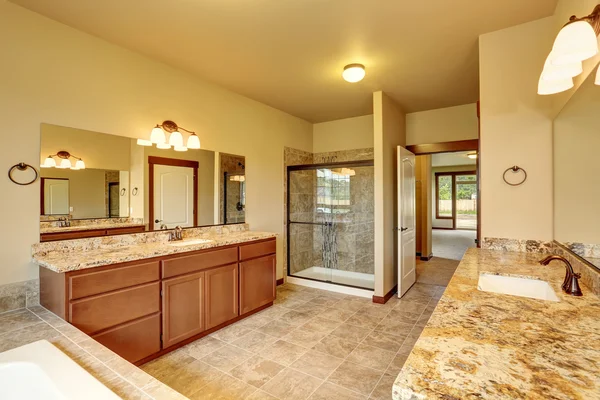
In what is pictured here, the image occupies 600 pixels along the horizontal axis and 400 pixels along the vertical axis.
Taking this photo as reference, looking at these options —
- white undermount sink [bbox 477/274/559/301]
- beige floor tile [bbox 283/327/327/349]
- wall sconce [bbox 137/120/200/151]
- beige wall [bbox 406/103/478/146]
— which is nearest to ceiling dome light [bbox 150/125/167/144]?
wall sconce [bbox 137/120/200/151]

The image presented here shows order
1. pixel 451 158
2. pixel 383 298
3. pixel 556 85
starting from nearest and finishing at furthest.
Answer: pixel 556 85
pixel 383 298
pixel 451 158

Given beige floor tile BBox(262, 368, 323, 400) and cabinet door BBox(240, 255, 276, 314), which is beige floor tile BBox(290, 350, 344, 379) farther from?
cabinet door BBox(240, 255, 276, 314)

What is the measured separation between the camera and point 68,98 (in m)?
2.34

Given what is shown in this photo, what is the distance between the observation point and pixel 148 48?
2.69m

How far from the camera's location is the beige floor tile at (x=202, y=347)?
2.50 m

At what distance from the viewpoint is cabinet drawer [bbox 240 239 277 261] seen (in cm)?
321

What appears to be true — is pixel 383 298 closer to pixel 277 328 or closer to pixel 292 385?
pixel 277 328

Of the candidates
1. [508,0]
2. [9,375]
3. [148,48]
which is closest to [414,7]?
[508,0]

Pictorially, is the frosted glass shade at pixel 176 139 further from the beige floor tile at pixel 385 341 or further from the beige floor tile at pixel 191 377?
the beige floor tile at pixel 385 341

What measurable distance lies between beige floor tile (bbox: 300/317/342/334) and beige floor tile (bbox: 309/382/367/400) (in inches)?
34.3

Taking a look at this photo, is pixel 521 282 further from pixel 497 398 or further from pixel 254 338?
pixel 254 338

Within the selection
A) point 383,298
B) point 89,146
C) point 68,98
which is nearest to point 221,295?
point 89,146

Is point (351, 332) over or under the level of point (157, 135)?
under

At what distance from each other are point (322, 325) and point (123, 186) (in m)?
2.45
